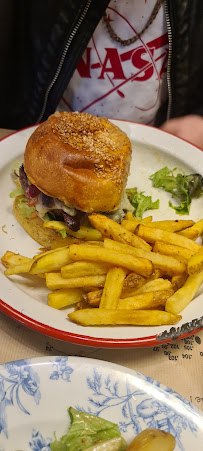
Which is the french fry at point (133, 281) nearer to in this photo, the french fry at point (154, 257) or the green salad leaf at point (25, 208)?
the french fry at point (154, 257)

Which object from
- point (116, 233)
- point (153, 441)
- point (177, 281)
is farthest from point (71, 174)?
point (153, 441)

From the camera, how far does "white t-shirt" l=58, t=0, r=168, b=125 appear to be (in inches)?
121

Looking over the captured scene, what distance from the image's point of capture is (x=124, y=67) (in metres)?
3.24

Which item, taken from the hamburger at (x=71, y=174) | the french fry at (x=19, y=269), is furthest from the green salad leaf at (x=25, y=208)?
the french fry at (x=19, y=269)

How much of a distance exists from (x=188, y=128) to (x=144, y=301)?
1744 mm

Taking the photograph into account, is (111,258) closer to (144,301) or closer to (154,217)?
(144,301)

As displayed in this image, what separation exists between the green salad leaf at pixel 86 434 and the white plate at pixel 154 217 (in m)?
0.41

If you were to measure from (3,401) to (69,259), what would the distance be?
0.73 m

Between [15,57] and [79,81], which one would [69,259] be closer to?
[79,81]

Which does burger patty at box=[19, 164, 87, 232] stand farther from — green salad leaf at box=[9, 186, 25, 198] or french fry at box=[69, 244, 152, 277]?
french fry at box=[69, 244, 152, 277]

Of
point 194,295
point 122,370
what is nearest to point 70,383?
point 122,370

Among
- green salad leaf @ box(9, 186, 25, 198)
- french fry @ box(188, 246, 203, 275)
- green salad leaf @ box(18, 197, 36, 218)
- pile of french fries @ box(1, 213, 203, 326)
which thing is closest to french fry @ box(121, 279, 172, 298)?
pile of french fries @ box(1, 213, 203, 326)

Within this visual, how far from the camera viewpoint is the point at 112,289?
1.98m

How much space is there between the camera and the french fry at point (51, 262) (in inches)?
81.4
